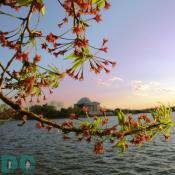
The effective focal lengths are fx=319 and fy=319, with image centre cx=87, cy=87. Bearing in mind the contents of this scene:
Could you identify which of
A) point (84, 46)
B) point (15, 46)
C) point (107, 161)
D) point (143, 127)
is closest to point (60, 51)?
point (84, 46)

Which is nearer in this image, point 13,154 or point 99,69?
point 99,69

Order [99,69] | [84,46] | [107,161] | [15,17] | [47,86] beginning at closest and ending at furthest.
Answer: [15,17]
[84,46]
[99,69]
[47,86]
[107,161]

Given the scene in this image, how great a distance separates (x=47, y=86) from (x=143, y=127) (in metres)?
1.28

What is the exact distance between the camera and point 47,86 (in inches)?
150

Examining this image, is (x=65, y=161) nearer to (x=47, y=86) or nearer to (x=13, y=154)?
(x=13, y=154)

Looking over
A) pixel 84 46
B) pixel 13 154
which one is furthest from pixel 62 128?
pixel 13 154

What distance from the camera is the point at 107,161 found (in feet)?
108

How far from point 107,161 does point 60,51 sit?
30663 mm

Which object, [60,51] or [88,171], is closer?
[60,51]

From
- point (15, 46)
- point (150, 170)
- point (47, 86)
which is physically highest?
point (15, 46)

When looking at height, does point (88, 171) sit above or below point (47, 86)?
below

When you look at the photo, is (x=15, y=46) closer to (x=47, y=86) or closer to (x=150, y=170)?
(x=47, y=86)

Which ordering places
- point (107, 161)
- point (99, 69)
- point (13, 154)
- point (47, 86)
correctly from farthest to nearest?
1. point (13, 154)
2. point (107, 161)
3. point (47, 86)
4. point (99, 69)

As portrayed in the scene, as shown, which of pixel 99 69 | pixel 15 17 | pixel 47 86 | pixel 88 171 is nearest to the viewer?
pixel 15 17
